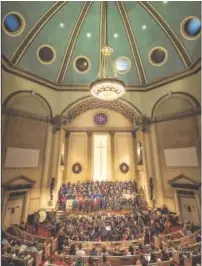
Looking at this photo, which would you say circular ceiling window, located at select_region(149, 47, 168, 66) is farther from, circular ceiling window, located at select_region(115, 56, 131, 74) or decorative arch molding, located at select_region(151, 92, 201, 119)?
decorative arch molding, located at select_region(151, 92, 201, 119)

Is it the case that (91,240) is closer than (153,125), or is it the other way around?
(91,240)

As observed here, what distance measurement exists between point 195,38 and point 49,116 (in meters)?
12.2

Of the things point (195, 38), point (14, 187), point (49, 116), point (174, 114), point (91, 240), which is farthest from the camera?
point (49, 116)

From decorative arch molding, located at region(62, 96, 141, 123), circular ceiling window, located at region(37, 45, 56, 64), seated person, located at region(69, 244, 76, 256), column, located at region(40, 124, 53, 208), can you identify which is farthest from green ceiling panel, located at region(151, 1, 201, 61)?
seated person, located at region(69, 244, 76, 256)

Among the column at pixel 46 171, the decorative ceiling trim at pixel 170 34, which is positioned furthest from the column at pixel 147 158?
the column at pixel 46 171

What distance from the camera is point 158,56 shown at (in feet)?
50.8

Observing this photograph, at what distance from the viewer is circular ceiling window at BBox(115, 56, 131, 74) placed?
16.4 m

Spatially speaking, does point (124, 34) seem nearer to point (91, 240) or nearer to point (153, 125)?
point (153, 125)

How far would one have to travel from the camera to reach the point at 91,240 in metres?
9.67

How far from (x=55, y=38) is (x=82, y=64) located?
2939 mm

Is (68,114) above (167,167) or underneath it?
above

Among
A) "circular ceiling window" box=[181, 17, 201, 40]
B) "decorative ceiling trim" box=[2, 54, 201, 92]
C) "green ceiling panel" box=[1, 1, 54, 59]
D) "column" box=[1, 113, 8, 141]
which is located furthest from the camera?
"decorative ceiling trim" box=[2, 54, 201, 92]

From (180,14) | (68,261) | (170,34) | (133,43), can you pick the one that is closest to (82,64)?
(133,43)

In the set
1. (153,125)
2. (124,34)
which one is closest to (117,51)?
(124,34)
